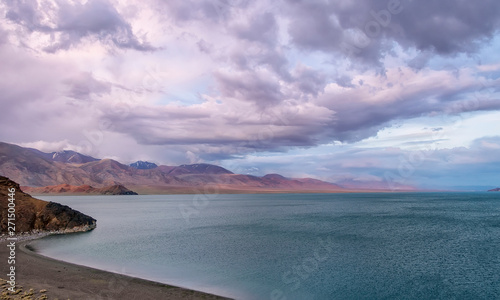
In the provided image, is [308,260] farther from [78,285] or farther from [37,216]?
[37,216]

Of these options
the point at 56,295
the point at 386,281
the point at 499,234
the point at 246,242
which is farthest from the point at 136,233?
the point at 499,234

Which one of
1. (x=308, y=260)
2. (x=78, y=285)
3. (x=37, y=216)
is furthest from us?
(x=37, y=216)

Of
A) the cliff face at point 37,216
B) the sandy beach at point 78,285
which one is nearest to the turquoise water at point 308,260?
the sandy beach at point 78,285

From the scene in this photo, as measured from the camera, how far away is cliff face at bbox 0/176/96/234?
5748 cm

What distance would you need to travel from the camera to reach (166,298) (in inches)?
→ 926

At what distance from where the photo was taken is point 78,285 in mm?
25609

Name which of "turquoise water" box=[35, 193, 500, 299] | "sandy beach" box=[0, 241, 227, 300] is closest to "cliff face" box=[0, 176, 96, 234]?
"turquoise water" box=[35, 193, 500, 299]

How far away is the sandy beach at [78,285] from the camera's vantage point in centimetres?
2305

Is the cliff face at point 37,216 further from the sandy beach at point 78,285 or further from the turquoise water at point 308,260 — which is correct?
the sandy beach at point 78,285

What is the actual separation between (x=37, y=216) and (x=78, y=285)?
149 feet

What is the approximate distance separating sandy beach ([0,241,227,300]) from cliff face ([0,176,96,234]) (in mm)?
29353

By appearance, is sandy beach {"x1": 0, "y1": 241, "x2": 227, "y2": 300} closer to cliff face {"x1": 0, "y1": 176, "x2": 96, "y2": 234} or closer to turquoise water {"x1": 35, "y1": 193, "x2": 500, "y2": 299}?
turquoise water {"x1": 35, "y1": 193, "x2": 500, "y2": 299}

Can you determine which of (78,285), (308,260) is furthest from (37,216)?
(308,260)

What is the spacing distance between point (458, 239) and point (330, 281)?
33.2m
